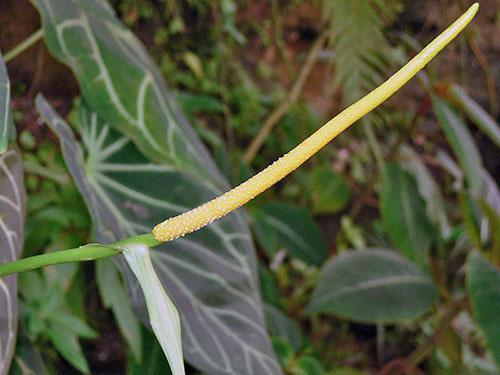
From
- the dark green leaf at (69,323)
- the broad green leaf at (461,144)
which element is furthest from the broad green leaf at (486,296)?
the dark green leaf at (69,323)

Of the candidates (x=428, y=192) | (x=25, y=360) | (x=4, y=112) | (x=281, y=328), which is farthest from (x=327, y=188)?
(x=4, y=112)

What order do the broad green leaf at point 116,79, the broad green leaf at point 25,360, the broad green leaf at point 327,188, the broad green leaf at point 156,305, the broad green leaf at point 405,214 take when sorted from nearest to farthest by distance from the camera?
the broad green leaf at point 156,305 → the broad green leaf at point 25,360 → the broad green leaf at point 116,79 → the broad green leaf at point 405,214 → the broad green leaf at point 327,188

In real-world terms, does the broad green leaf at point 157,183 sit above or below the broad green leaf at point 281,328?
above

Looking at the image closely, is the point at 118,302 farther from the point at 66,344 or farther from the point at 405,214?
the point at 405,214

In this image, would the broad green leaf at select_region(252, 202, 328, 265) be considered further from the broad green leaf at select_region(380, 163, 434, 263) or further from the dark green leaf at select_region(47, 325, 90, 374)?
the dark green leaf at select_region(47, 325, 90, 374)

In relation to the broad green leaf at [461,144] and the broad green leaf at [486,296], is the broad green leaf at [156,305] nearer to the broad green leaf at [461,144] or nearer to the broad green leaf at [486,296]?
the broad green leaf at [486,296]

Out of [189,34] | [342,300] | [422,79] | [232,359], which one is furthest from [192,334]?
[189,34]
